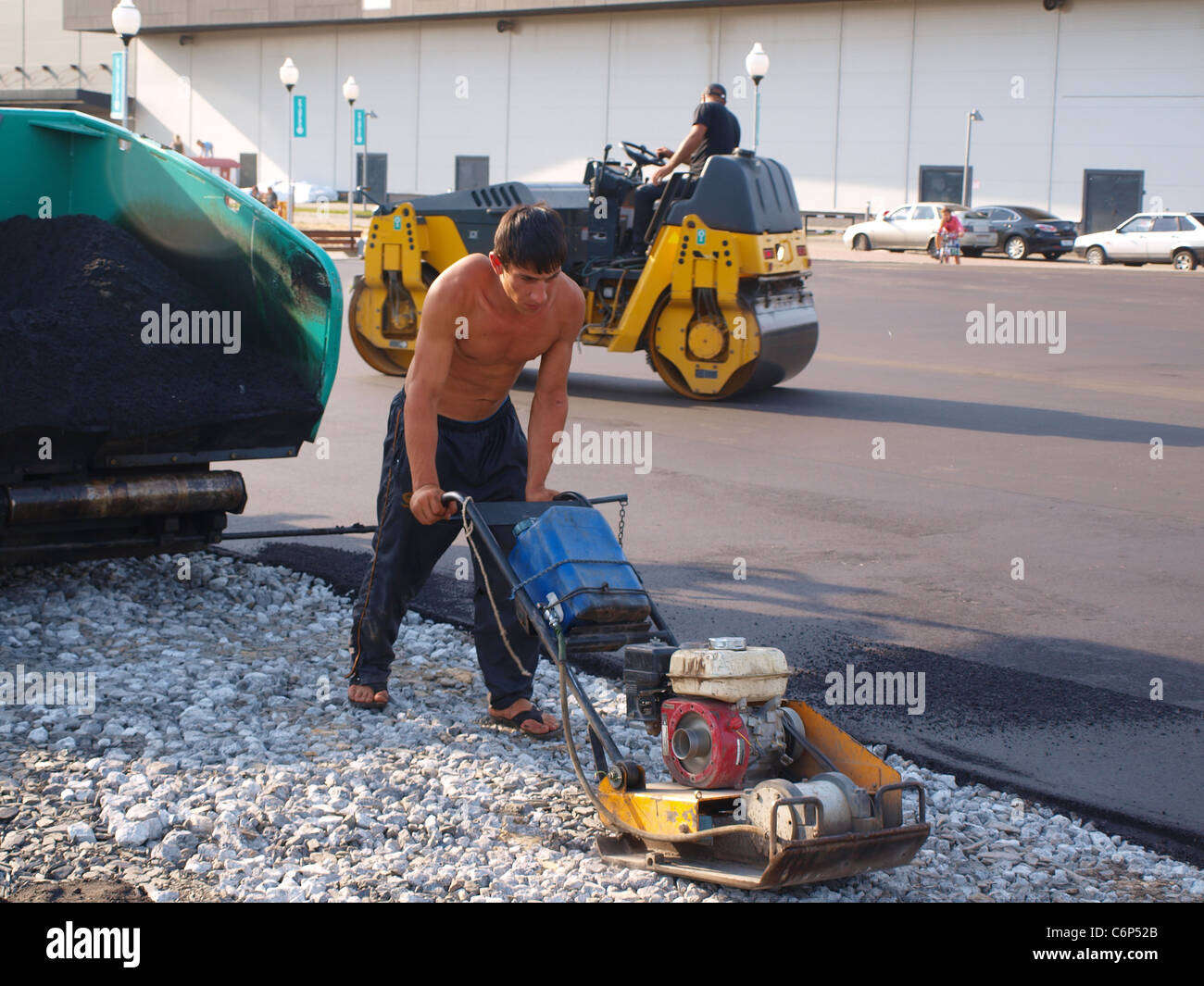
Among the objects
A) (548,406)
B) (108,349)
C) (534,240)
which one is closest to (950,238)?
(108,349)

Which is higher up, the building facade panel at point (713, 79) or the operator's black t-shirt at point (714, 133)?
the building facade panel at point (713, 79)

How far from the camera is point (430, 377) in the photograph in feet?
15.5

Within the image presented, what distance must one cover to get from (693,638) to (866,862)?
2.61 metres

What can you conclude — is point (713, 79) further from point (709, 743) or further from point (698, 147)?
point (709, 743)

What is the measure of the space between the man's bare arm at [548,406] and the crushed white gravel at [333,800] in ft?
3.05

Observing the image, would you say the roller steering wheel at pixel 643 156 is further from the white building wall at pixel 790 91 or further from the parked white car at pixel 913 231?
the white building wall at pixel 790 91

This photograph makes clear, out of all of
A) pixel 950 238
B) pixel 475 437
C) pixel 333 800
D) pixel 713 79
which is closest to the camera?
pixel 333 800

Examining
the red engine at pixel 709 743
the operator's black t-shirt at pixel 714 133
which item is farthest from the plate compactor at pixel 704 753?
the operator's black t-shirt at pixel 714 133

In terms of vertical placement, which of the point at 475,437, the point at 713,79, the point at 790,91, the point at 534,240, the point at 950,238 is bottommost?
the point at 475,437

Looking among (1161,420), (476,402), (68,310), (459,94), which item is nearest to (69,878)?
(476,402)

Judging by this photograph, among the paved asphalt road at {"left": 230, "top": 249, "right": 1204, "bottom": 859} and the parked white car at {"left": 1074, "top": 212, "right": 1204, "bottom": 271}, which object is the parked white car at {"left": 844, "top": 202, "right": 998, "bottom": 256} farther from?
the paved asphalt road at {"left": 230, "top": 249, "right": 1204, "bottom": 859}

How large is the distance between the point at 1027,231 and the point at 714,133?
25576 millimetres

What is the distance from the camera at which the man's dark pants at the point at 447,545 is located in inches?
197
